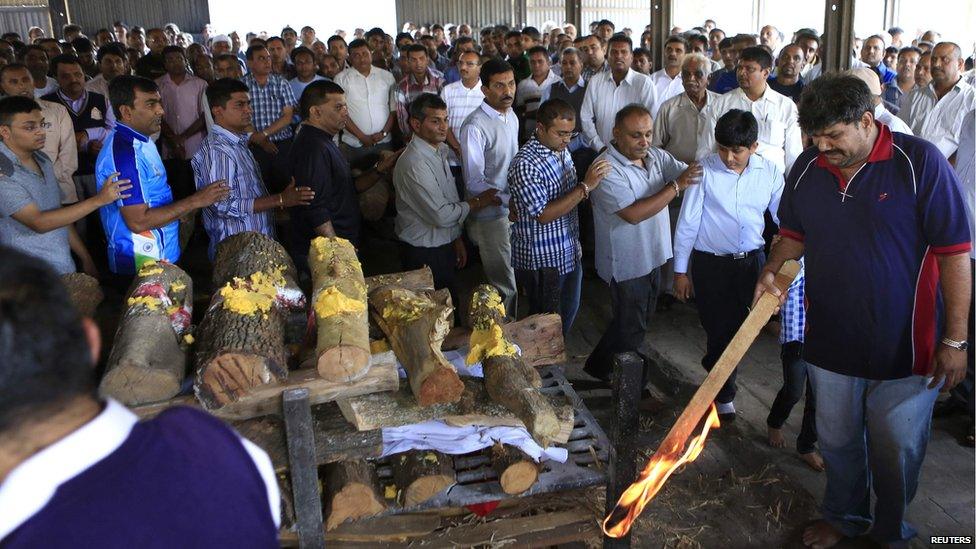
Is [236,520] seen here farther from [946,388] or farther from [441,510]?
[946,388]

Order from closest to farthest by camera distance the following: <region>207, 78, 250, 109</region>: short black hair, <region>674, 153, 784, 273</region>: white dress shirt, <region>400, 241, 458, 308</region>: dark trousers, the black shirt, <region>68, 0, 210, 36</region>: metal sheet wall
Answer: <region>674, 153, 784, 273</region>: white dress shirt, <region>207, 78, 250, 109</region>: short black hair, the black shirt, <region>400, 241, 458, 308</region>: dark trousers, <region>68, 0, 210, 36</region>: metal sheet wall

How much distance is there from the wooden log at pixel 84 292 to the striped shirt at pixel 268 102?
3.87 metres

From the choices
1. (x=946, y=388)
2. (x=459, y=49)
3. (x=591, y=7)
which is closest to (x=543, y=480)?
(x=946, y=388)

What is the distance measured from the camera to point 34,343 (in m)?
1.19

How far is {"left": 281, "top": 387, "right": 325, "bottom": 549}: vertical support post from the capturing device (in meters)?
2.59

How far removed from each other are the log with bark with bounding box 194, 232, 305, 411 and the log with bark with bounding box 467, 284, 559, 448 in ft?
2.60

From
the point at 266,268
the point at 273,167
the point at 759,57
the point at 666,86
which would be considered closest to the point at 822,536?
the point at 266,268

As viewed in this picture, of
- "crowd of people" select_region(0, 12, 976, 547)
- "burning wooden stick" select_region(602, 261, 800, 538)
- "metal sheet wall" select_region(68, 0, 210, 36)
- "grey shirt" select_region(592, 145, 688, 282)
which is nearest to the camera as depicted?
"crowd of people" select_region(0, 12, 976, 547)

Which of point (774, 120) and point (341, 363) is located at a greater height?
point (774, 120)

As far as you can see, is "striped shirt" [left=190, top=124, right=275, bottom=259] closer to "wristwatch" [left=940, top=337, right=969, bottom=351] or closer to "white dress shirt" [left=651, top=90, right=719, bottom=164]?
"white dress shirt" [left=651, top=90, right=719, bottom=164]

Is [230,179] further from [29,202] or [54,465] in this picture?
[54,465]

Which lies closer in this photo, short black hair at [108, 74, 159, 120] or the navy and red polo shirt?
the navy and red polo shirt

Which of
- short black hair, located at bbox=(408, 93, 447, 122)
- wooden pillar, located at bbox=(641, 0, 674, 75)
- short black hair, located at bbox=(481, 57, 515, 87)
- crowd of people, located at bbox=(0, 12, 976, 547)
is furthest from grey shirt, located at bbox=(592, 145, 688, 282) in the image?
wooden pillar, located at bbox=(641, 0, 674, 75)

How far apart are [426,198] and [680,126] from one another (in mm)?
2400
